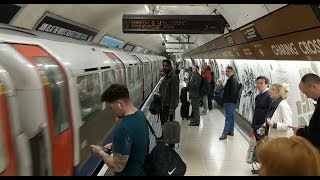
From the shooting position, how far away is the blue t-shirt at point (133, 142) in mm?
3039

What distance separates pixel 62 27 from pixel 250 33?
3.83 metres

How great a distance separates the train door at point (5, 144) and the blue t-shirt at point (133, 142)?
2.76ft

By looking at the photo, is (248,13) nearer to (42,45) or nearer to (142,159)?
(42,45)

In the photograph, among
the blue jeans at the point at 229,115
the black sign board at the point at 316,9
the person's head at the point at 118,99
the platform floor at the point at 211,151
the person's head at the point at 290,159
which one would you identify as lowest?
the platform floor at the point at 211,151

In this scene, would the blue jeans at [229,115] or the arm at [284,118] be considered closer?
the arm at [284,118]

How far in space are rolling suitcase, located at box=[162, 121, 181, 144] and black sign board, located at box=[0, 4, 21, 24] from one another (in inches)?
125

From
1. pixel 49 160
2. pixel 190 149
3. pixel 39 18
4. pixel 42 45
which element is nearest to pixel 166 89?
pixel 190 149

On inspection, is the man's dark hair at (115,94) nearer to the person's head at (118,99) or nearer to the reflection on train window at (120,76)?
the person's head at (118,99)

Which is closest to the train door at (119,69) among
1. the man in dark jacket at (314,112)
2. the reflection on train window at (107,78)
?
the reflection on train window at (107,78)

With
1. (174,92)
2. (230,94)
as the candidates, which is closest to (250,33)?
(230,94)

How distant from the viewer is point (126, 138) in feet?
9.96

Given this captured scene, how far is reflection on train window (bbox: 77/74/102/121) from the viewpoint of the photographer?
16.4ft

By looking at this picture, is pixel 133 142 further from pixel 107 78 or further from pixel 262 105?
pixel 107 78

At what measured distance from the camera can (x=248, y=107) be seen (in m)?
10.4
